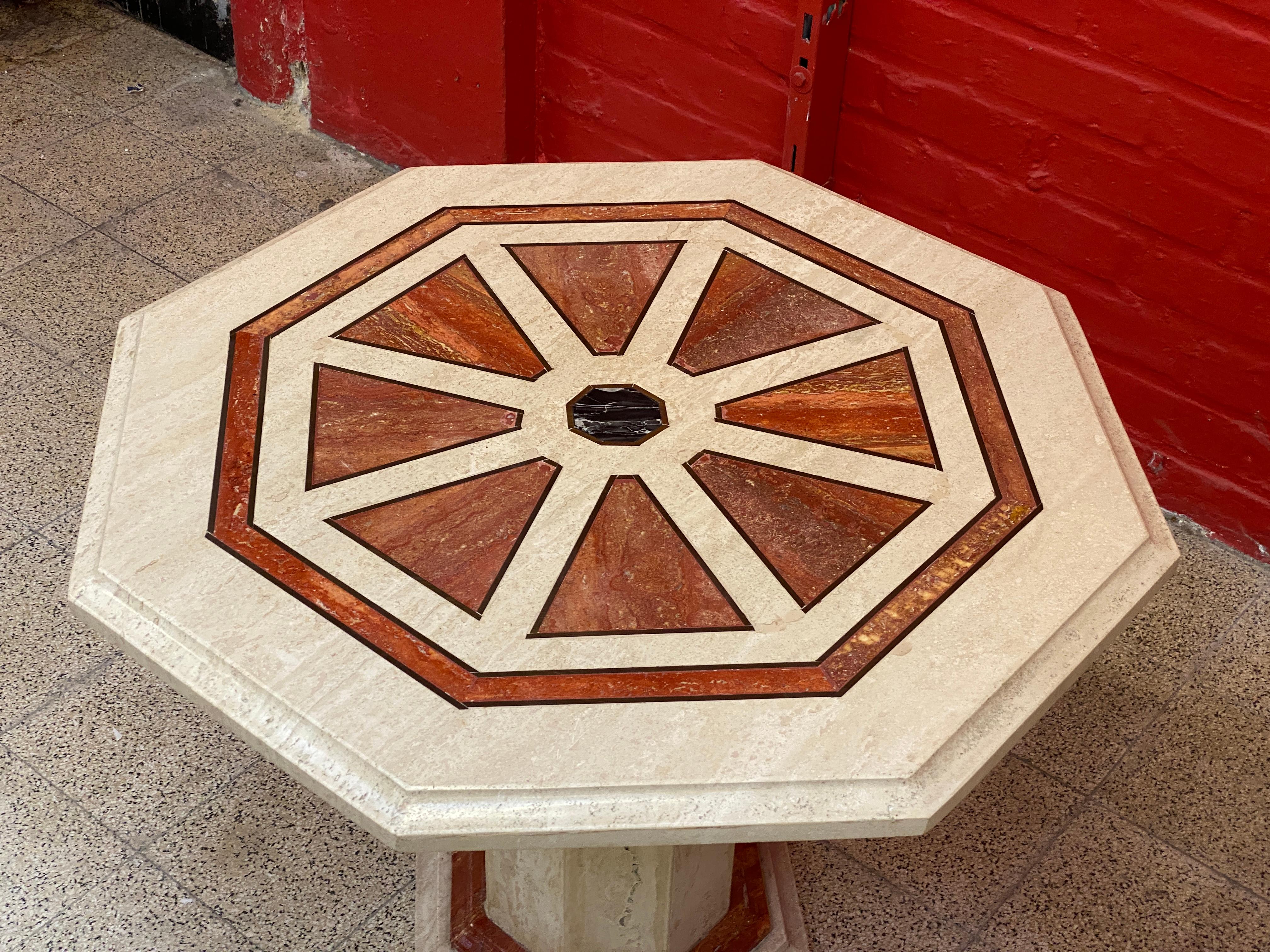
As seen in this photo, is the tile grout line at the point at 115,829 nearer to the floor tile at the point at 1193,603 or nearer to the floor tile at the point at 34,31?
the floor tile at the point at 1193,603

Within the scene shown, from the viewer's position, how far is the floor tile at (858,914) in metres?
2.52

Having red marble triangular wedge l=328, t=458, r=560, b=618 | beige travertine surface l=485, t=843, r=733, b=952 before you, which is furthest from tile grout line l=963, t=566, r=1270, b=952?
Result: red marble triangular wedge l=328, t=458, r=560, b=618

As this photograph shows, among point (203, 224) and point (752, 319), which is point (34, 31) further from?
point (752, 319)

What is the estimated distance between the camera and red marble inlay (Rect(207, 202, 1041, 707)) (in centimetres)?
176

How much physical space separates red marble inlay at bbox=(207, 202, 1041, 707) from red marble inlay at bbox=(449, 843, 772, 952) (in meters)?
0.73

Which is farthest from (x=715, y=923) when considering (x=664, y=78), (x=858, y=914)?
(x=664, y=78)

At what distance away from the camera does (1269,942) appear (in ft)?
8.30

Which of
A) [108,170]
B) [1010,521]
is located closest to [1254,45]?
[1010,521]

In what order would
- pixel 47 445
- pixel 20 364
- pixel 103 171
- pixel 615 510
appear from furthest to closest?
pixel 103 171
pixel 20 364
pixel 47 445
pixel 615 510

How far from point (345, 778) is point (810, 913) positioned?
3.92 feet

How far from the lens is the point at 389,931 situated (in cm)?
251

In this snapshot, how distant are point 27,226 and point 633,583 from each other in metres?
2.83

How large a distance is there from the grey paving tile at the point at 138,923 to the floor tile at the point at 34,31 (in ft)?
10.5

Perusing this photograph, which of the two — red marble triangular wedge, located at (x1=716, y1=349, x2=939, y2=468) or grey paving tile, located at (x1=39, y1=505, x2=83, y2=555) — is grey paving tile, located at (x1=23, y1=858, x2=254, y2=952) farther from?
red marble triangular wedge, located at (x1=716, y1=349, x2=939, y2=468)
